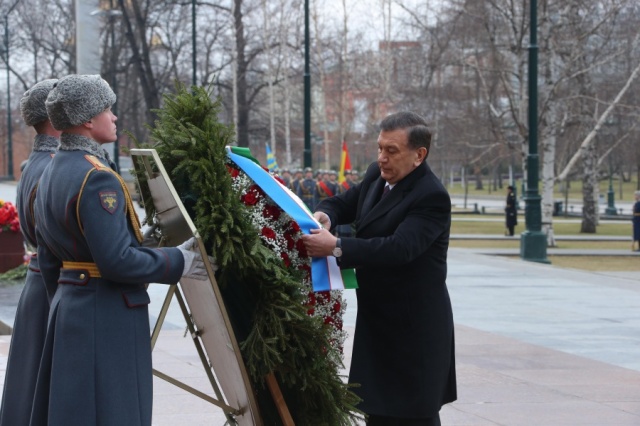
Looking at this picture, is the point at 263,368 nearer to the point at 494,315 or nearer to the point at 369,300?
the point at 369,300

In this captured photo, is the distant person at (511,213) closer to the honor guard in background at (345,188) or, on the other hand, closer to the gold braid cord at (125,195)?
the honor guard in background at (345,188)

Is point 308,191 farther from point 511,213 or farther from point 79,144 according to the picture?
point 79,144

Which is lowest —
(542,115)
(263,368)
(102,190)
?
(263,368)

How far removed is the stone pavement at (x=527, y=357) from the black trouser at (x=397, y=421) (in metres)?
1.96

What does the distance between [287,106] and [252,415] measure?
44728 mm

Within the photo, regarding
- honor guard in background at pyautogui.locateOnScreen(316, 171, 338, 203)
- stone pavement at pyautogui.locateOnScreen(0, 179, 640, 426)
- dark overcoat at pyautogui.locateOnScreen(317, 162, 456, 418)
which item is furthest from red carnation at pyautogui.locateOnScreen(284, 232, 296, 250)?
honor guard in background at pyautogui.locateOnScreen(316, 171, 338, 203)

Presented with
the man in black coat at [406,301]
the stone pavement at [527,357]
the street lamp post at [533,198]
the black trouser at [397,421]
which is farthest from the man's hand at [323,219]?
the street lamp post at [533,198]

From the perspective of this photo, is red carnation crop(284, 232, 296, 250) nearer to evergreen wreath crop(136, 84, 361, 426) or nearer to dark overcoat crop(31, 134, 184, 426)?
evergreen wreath crop(136, 84, 361, 426)

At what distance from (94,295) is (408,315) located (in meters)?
1.43

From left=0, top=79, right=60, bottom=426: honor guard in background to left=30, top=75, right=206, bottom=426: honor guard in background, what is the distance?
0.44 m

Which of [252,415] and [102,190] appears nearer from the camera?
[102,190]

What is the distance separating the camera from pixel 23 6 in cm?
5597

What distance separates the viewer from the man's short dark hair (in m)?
4.55

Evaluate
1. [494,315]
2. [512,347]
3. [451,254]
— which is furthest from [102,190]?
[451,254]
